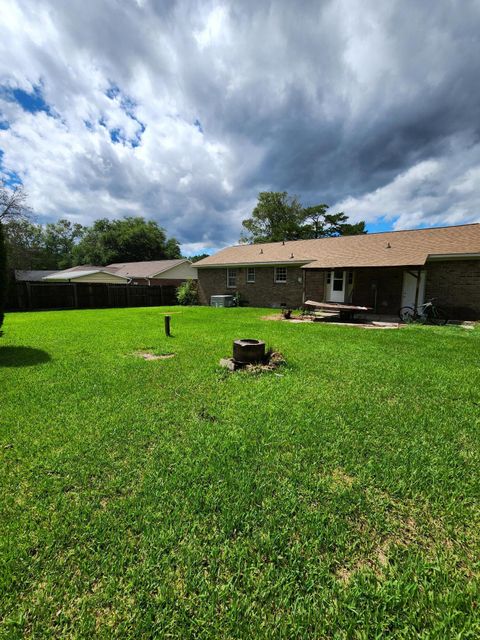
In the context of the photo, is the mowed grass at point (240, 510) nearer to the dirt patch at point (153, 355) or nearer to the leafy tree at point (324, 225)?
the dirt patch at point (153, 355)

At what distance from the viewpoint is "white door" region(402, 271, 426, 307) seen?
13260 mm

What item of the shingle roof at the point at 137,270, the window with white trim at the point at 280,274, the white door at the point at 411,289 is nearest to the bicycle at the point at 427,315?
the white door at the point at 411,289

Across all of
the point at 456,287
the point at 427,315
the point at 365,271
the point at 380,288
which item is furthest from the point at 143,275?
the point at 456,287

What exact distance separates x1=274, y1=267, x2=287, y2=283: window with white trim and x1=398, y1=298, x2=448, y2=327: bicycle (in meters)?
7.43

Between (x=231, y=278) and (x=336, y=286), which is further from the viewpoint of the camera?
(x=231, y=278)

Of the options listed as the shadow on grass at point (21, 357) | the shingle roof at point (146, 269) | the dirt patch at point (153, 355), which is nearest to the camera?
the shadow on grass at point (21, 357)

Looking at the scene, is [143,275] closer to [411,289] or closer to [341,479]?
[411,289]

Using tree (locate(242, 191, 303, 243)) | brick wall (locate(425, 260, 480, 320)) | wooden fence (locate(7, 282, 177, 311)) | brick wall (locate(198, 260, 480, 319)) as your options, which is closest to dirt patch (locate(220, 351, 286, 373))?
brick wall (locate(198, 260, 480, 319))

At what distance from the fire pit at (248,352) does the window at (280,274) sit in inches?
515

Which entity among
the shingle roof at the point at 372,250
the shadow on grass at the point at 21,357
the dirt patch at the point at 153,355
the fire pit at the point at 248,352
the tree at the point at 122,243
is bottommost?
the shadow on grass at the point at 21,357

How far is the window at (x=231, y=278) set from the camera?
20.3 metres

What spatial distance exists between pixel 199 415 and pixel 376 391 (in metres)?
2.73

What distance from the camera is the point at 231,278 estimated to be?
20547 millimetres

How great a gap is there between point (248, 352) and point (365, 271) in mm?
11880
